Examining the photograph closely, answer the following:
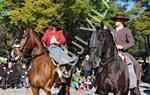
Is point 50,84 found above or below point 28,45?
below

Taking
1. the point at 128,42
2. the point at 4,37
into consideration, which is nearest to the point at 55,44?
the point at 128,42

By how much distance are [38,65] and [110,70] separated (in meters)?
3.22

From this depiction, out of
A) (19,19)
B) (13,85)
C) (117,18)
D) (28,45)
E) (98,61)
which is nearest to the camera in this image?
(98,61)

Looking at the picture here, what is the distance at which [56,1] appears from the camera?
35.5 metres

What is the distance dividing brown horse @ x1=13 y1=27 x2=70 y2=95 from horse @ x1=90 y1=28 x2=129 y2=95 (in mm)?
2707

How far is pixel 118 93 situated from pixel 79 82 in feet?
48.8

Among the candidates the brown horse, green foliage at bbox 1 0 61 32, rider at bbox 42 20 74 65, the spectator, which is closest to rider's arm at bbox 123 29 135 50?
the brown horse

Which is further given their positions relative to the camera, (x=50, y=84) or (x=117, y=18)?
(x=50, y=84)

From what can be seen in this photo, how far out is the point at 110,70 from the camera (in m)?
9.89

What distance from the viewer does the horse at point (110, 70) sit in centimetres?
960

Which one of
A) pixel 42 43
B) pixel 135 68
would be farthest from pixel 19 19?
pixel 135 68

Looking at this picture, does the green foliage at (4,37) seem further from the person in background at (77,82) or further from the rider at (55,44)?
the rider at (55,44)

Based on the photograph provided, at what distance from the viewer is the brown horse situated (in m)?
12.2

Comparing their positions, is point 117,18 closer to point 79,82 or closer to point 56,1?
point 79,82
